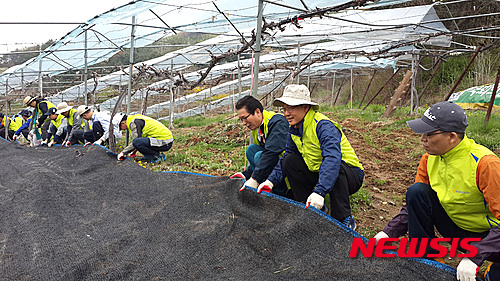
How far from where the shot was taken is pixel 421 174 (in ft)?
6.50

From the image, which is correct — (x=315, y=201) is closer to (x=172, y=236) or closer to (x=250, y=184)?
(x=250, y=184)

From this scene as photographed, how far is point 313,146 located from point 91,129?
4.77 metres

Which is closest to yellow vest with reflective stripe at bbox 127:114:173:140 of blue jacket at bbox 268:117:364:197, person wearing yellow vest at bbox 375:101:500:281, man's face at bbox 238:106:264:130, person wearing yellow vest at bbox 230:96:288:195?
person wearing yellow vest at bbox 230:96:288:195

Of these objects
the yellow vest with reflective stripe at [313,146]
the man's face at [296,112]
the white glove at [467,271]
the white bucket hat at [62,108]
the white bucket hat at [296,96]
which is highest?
the white bucket hat at [296,96]

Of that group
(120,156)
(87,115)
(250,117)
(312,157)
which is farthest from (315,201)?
(87,115)

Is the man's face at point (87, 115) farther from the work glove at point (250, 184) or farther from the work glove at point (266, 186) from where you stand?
the work glove at point (266, 186)

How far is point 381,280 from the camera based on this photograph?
1.48 metres

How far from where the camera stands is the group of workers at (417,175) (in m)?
1.55

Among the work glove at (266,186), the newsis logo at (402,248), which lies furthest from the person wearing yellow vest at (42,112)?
the newsis logo at (402,248)

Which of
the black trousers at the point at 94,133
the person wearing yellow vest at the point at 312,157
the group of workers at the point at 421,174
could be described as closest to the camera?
the group of workers at the point at 421,174

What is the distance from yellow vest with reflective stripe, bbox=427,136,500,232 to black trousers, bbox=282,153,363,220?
2.09 feet

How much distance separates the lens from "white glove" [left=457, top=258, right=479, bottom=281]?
1378 millimetres

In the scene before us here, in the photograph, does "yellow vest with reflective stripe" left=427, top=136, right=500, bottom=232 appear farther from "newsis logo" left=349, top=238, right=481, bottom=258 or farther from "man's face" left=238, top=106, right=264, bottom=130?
"man's face" left=238, top=106, right=264, bottom=130

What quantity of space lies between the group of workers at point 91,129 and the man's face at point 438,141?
3.71 metres
